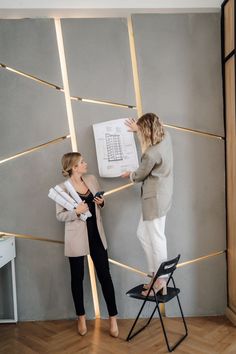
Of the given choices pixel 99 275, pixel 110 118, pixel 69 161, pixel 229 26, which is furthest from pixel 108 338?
pixel 229 26

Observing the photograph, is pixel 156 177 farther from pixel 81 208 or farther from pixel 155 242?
pixel 81 208

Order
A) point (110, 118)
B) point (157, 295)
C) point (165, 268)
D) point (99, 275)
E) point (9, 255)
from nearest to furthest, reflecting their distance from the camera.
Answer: point (165, 268), point (157, 295), point (99, 275), point (9, 255), point (110, 118)

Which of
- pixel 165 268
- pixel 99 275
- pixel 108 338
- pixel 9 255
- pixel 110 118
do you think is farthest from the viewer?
pixel 110 118

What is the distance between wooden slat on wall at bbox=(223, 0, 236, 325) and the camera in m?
3.17

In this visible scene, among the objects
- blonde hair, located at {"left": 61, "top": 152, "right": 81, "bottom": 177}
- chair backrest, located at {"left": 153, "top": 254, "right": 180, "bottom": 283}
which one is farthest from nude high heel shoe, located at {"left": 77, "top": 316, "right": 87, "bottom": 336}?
blonde hair, located at {"left": 61, "top": 152, "right": 81, "bottom": 177}

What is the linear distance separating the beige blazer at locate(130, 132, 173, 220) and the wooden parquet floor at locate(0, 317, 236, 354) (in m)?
0.97

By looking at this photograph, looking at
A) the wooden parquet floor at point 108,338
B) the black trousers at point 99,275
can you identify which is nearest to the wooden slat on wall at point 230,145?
the wooden parquet floor at point 108,338

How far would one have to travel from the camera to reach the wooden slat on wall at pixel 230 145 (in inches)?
125

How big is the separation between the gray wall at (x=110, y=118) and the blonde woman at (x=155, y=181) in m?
0.43

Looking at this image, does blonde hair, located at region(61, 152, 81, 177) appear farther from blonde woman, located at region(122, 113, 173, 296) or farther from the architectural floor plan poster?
blonde woman, located at region(122, 113, 173, 296)

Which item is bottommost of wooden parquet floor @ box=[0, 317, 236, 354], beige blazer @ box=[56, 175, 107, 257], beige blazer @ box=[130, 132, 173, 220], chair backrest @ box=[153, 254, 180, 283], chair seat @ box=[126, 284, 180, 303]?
wooden parquet floor @ box=[0, 317, 236, 354]

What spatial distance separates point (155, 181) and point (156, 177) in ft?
0.11

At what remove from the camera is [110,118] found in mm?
3363

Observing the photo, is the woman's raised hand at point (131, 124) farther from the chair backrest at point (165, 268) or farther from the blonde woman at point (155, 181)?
the chair backrest at point (165, 268)
